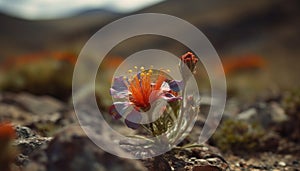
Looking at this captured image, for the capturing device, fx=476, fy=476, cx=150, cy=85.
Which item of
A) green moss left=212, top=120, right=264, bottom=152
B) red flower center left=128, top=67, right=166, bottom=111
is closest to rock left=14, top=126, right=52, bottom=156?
red flower center left=128, top=67, right=166, bottom=111

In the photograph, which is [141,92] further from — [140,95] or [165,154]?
[165,154]

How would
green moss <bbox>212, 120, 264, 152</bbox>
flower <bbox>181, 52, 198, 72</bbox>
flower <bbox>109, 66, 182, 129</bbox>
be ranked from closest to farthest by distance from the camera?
flower <bbox>109, 66, 182, 129</bbox>, flower <bbox>181, 52, 198, 72</bbox>, green moss <bbox>212, 120, 264, 152</bbox>

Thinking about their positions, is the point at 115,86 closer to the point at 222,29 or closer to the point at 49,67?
the point at 49,67

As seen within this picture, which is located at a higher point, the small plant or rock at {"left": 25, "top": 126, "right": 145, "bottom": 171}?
the small plant

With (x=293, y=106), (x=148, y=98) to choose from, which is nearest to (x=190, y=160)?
(x=148, y=98)

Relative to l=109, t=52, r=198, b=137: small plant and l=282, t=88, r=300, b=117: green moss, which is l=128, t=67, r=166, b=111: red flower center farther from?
l=282, t=88, r=300, b=117: green moss

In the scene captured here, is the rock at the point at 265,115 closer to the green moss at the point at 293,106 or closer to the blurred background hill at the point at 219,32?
the green moss at the point at 293,106

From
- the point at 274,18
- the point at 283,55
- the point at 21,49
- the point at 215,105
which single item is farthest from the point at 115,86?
the point at 21,49

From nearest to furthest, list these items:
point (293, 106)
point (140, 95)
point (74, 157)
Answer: point (74, 157) < point (140, 95) < point (293, 106)
